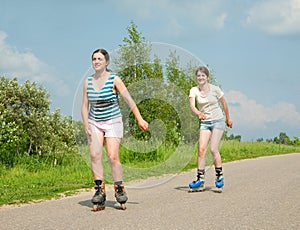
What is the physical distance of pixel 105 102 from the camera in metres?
6.76

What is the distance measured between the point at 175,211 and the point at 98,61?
225 cm

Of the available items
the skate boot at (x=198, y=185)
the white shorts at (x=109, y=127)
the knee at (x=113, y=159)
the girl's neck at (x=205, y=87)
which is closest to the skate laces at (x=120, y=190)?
the knee at (x=113, y=159)

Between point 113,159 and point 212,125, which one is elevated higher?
point 212,125

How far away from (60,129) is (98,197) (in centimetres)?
948

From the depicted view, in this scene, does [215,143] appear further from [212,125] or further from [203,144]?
[212,125]

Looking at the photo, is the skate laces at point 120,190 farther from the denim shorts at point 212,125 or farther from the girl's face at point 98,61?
the denim shorts at point 212,125

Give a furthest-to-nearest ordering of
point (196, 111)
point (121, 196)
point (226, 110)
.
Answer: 1. point (226, 110)
2. point (196, 111)
3. point (121, 196)

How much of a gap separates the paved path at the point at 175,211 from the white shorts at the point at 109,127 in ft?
3.37

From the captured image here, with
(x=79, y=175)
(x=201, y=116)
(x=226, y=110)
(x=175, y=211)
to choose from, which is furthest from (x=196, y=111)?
(x=79, y=175)

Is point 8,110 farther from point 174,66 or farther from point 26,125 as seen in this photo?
point 174,66

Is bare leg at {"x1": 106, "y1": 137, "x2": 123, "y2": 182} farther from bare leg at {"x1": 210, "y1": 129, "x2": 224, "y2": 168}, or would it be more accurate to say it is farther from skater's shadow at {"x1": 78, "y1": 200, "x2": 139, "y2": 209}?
bare leg at {"x1": 210, "y1": 129, "x2": 224, "y2": 168}

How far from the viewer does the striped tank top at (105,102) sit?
22.0 ft

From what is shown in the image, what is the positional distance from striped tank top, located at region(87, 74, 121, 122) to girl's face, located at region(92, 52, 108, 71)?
0.19 meters

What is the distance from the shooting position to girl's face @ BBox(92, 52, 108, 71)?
268 inches
